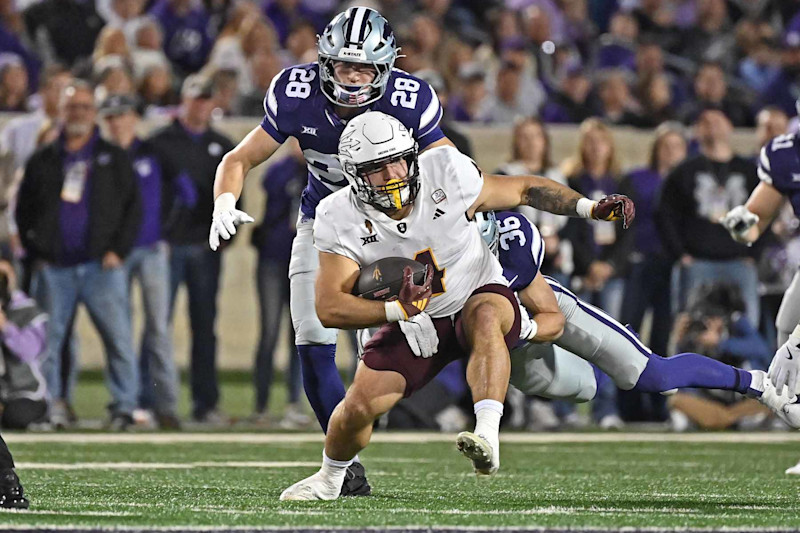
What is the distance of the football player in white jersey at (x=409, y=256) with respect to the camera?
5688 mm

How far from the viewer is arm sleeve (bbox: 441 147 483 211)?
5871 millimetres

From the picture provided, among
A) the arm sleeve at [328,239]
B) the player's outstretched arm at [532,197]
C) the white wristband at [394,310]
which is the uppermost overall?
the player's outstretched arm at [532,197]

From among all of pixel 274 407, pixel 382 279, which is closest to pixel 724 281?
pixel 274 407

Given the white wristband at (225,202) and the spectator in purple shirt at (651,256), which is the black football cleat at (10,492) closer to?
the white wristband at (225,202)

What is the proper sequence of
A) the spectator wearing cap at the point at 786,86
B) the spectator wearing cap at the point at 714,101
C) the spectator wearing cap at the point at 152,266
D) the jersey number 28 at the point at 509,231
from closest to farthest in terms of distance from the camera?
the jersey number 28 at the point at 509,231 → the spectator wearing cap at the point at 152,266 → the spectator wearing cap at the point at 714,101 → the spectator wearing cap at the point at 786,86

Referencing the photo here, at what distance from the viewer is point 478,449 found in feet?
17.1

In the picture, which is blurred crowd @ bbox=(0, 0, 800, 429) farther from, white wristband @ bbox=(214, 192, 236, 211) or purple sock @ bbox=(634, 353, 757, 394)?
white wristband @ bbox=(214, 192, 236, 211)

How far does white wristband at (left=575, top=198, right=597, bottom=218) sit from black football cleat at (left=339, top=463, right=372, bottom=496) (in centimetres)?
138

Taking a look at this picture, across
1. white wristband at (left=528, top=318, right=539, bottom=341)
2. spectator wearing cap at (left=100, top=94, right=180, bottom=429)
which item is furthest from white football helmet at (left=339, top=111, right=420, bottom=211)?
spectator wearing cap at (left=100, top=94, right=180, bottom=429)

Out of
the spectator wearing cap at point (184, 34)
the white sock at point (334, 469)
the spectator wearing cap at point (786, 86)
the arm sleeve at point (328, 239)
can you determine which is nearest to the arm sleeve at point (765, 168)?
the arm sleeve at point (328, 239)

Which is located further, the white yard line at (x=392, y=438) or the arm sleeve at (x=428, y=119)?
the white yard line at (x=392, y=438)

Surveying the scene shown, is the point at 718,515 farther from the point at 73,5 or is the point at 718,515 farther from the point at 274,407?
the point at 73,5

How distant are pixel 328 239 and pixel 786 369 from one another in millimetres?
2185

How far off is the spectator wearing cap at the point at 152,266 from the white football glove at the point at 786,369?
15.5ft
